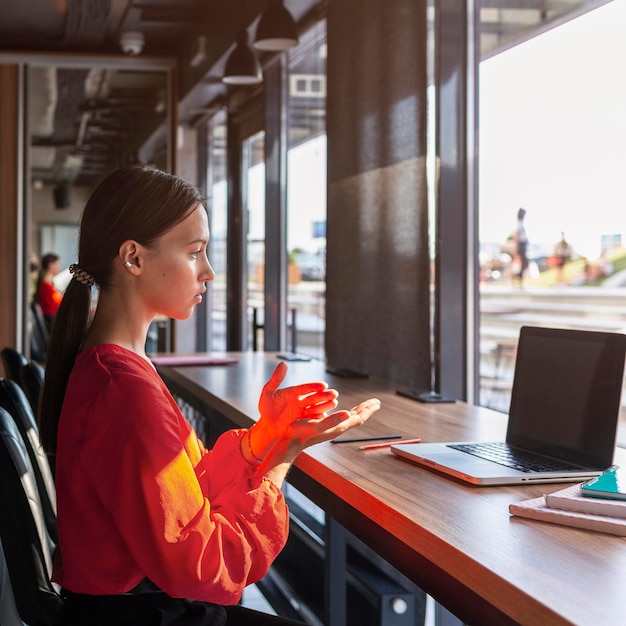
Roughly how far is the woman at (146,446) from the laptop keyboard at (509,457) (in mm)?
301

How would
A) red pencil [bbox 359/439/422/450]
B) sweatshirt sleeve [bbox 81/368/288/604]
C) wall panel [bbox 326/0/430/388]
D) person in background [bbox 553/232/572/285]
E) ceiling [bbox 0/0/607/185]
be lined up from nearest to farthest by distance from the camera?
1. sweatshirt sleeve [bbox 81/368/288/604]
2. red pencil [bbox 359/439/422/450]
3. person in background [bbox 553/232/572/285]
4. wall panel [bbox 326/0/430/388]
5. ceiling [bbox 0/0/607/185]

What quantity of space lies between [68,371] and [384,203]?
→ 220cm

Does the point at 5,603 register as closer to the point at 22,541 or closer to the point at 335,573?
the point at 22,541

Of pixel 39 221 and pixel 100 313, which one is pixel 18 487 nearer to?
pixel 100 313

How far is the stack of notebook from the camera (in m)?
1.28

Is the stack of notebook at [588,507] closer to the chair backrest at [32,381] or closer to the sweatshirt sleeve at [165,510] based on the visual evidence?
the sweatshirt sleeve at [165,510]

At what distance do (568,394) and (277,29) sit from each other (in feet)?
8.39

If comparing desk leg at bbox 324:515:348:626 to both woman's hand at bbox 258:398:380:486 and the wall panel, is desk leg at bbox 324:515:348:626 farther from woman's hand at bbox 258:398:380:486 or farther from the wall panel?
woman's hand at bbox 258:398:380:486

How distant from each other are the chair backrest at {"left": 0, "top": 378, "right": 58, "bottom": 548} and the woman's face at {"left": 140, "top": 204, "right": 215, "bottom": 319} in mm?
776

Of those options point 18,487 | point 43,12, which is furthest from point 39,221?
point 18,487

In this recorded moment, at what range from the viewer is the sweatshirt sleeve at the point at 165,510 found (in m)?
1.22

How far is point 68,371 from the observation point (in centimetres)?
154

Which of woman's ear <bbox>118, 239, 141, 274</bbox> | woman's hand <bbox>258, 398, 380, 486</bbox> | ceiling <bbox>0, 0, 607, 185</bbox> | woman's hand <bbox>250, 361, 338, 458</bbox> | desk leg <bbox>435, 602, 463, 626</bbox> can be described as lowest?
desk leg <bbox>435, 602, 463, 626</bbox>

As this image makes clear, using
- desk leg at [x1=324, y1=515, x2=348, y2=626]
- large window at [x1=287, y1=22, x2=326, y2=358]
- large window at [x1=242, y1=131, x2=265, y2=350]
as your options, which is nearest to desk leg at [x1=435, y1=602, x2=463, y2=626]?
desk leg at [x1=324, y1=515, x2=348, y2=626]
